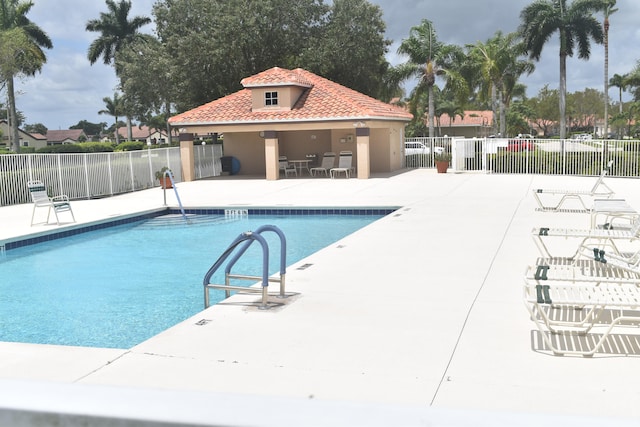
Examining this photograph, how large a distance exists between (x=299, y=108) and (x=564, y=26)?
21291 mm

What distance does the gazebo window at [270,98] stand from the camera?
28.0 metres

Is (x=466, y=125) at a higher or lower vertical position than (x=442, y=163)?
higher

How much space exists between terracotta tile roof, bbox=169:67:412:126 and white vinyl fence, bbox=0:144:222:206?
304cm

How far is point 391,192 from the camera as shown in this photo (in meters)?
19.7

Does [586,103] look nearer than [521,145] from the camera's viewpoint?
No

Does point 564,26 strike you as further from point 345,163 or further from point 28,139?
point 28,139

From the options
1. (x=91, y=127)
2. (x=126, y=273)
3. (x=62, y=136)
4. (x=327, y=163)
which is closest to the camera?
(x=126, y=273)

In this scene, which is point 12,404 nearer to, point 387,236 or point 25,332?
point 25,332

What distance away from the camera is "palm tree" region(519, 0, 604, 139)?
3925 cm

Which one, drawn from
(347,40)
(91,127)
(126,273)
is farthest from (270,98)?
(91,127)

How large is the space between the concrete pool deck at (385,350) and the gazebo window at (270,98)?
18641mm

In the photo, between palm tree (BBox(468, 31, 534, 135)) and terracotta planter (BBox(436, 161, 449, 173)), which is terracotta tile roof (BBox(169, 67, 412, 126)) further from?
palm tree (BBox(468, 31, 534, 135))

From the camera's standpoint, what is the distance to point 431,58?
38.8 meters

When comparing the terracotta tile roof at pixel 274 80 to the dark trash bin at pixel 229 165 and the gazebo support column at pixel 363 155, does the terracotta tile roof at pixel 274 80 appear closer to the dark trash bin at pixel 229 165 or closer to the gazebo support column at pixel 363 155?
the gazebo support column at pixel 363 155
